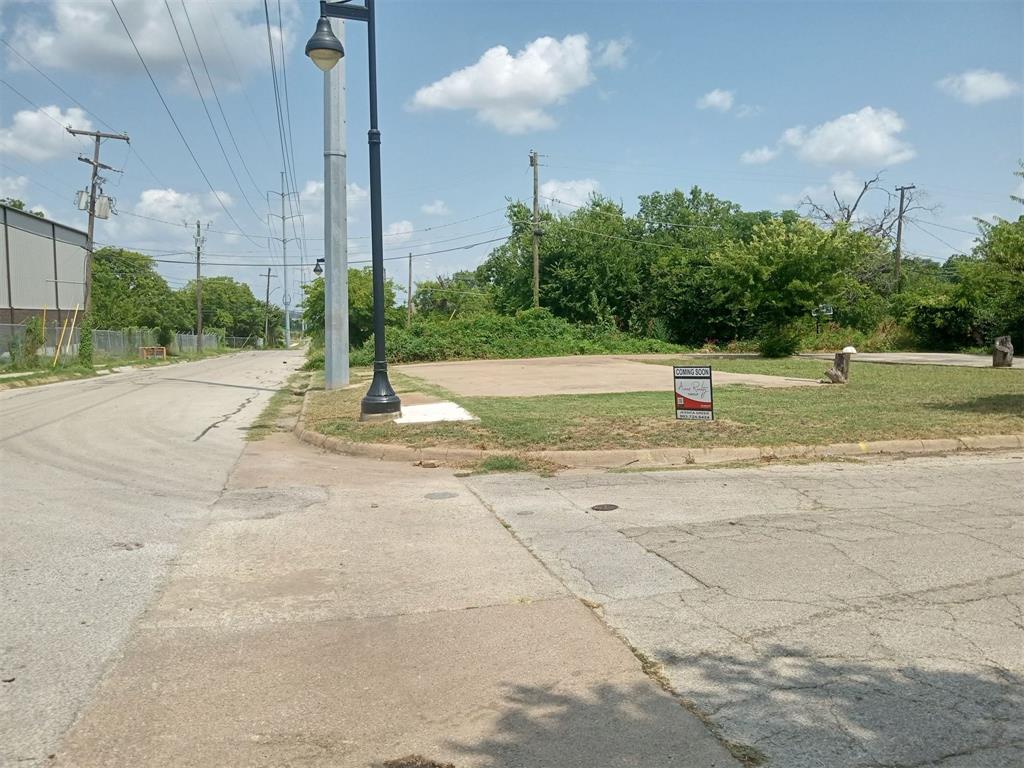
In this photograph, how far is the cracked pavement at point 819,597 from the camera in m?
3.44

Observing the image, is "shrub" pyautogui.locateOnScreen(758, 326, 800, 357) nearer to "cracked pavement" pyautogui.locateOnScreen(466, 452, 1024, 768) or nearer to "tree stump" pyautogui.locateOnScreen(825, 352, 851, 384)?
"tree stump" pyautogui.locateOnScreen(825, 352, 851, 384)

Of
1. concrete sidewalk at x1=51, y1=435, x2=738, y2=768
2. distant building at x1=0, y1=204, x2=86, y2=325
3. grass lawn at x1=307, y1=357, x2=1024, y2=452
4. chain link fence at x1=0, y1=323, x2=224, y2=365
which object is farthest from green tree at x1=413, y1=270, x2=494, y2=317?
concrete sidewalk at x1=51, y1=435, x2=738, y2=768

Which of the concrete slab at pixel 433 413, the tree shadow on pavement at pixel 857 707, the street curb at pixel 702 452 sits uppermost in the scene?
the concrete slab at pixel 433 413

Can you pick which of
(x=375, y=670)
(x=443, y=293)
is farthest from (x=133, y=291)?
(x=375, y=670)

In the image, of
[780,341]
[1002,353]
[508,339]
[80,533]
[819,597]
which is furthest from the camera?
[508,339]

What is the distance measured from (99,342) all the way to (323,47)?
42.7 meters

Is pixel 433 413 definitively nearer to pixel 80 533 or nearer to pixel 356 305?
pixel 80 533

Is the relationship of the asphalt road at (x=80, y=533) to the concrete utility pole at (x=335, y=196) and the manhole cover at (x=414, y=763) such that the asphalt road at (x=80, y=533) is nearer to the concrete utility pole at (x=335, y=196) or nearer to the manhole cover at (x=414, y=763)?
the manhole cover at (x=414, y=763)

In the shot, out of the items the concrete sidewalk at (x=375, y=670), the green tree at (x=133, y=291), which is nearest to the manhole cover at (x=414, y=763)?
the concrete sidewalk at (x=375, y=670)

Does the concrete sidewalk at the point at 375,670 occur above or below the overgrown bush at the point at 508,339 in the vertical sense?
below

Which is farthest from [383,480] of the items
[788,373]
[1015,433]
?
[788,373]

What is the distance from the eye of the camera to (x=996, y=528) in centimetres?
656

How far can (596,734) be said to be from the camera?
3.40 meters

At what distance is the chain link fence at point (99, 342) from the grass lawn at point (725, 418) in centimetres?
2397
